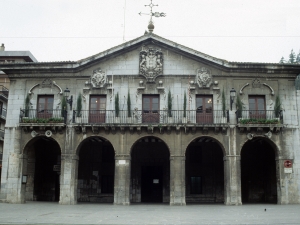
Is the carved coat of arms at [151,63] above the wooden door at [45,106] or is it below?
above

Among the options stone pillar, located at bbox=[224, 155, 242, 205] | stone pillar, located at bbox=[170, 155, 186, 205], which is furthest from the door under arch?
stone pillar, located at bbox=[224, 155, 242, 205]

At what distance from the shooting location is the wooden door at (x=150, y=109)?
2656 cm

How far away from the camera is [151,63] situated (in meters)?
27.5

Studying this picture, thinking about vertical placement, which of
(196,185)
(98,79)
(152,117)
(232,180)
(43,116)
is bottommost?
(196,185)

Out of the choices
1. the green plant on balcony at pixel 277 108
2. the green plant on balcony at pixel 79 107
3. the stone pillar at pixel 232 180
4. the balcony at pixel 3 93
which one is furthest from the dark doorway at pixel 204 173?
the balcony at pixel 3 93

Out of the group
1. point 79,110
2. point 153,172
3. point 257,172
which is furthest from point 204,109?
point 79,110

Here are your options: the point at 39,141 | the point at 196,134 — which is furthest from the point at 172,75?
the point at 39,141

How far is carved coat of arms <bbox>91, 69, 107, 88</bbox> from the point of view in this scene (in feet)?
89.9

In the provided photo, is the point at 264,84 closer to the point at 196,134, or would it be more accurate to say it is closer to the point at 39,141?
the point at 196,134

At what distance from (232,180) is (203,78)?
7399 mm

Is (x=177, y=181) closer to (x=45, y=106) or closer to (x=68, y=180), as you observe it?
(x=68, y=180)

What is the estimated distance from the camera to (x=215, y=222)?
46.9ft

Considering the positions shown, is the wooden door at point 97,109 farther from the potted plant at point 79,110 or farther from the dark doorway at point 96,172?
the dark doorway at point 96,172

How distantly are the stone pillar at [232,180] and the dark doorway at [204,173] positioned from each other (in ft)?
12.3
